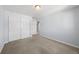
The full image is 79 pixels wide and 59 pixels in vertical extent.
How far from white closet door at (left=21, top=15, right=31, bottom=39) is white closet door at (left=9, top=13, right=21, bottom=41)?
0.13 metres

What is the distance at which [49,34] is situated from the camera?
7.52 ft

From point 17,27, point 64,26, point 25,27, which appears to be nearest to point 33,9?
point 25,27

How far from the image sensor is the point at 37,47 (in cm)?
213

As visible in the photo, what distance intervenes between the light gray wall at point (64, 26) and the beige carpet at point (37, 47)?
0.63 ft

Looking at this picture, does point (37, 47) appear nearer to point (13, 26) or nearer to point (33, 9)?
point (13, 26)

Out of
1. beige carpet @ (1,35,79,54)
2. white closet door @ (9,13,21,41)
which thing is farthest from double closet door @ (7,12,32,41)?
beige carpet @ (1,35,79,54)

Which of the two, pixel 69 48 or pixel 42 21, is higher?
pixel 42 21

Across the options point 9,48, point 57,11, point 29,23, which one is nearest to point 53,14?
point 57,11

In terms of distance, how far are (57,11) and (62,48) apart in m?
1.10

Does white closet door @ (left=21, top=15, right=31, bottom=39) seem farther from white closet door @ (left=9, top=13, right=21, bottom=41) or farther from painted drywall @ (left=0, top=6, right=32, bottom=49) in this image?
white closet door @ (left=9, top=13, right=21, bottom=41)

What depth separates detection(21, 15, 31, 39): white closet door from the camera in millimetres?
2229
